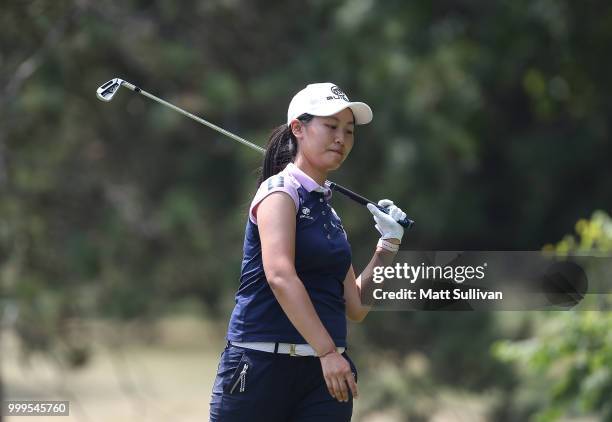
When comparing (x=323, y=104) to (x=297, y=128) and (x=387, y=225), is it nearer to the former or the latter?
(x=297, y=128)

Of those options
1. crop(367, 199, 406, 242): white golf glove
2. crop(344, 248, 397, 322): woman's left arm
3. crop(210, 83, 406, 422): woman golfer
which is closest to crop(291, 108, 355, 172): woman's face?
crop(210, 83, 406, 422): woman golfer

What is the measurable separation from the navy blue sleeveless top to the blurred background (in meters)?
5.20

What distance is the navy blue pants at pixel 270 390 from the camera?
3.32m

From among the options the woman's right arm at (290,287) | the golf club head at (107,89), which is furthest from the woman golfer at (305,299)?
the golf club head at (107,89)

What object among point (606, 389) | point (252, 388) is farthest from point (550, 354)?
point (252, 388)

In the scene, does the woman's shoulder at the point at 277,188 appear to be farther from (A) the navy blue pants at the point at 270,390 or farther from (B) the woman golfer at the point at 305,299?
(A) the navy blue pants at the point at 270,390

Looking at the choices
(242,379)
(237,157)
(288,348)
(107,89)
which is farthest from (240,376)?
(237,157)

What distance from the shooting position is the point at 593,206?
13.3 metres

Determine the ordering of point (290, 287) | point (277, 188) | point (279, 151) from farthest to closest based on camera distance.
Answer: point (279, 151)
point (277, 188)
point (290, 287)

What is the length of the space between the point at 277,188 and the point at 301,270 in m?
0.23

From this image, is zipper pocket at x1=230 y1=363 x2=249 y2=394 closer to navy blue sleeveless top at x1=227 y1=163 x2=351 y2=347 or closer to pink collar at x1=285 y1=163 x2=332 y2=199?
navy blue sleeveless top at x1=227 y1=163 x2=351 y2=347

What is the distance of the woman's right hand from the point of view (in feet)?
10.6

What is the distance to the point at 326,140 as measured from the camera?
135 inches

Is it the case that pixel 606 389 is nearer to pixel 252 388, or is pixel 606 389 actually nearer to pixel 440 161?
pixel 252 388
